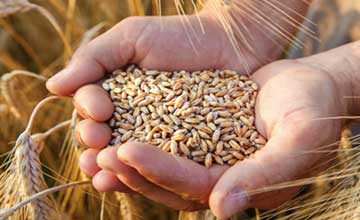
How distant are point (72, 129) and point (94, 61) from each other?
0.68 ft

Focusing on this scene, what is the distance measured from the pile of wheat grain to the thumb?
37 millimetres

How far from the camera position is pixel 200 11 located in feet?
6.16

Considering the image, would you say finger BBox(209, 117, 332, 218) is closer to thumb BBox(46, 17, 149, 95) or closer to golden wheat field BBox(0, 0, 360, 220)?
golden wheat field BBox(0, 0, 360, 220)

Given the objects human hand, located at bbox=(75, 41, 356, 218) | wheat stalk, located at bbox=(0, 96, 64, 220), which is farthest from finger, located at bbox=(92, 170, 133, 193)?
wheat stalk, located at bbox=(0, 96, 64, 220)

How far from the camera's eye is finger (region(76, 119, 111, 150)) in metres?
1.51

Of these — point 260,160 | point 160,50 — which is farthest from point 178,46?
point 260,160

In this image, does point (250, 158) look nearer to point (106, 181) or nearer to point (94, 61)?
point (106, 181)

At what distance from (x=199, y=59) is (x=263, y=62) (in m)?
0.19

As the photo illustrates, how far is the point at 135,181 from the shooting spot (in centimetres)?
141

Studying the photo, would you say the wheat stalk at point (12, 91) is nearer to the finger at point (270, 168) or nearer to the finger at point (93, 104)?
the finger at point (93, 104)

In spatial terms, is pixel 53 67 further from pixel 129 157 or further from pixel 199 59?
pixel 129 157

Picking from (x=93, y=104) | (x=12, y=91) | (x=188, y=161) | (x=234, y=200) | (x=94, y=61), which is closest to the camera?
(x=234, y=200)

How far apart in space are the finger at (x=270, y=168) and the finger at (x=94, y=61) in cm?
45

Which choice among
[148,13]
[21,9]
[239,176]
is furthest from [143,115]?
[148,13]
